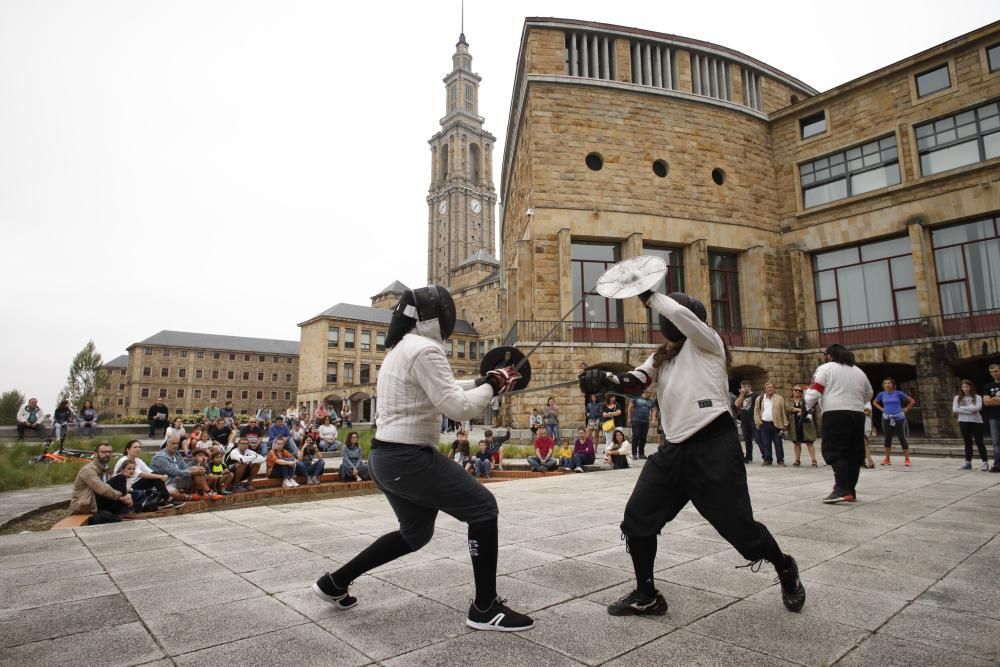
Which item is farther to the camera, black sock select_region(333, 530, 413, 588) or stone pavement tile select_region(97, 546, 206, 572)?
stone pavement tile select_region(97, 546, 206, 572)

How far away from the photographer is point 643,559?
301 cm

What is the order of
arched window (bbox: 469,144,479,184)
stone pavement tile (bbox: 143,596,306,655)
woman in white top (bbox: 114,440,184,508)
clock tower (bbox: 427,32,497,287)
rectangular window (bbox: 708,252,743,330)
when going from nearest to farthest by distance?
stone pavement tile (bbox: 143,596,306,655), woman in white top (bbox: 114,440,184,508), rectangular window (bbox: 708,252,743,330), clock tower (bbox: 427,32,497,287), arched window (bbox: 469,144,479,184)

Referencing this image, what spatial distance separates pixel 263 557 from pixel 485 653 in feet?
8.71

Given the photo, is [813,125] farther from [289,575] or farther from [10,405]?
[10,405]

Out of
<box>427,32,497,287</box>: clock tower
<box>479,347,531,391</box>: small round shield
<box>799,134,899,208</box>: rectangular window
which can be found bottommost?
<box>479,347,531,391</box>: small round shield

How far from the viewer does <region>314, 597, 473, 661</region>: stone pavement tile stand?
100 inches

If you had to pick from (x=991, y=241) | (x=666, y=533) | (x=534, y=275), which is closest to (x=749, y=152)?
(x=991, y=241)

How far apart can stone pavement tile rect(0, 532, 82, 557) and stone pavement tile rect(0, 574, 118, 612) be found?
135 centimetres

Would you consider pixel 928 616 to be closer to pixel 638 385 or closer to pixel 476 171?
pixel 638 385

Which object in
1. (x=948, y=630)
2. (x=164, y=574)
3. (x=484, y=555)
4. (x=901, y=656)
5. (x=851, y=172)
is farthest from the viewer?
(x=851, y=172)

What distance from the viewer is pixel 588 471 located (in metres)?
11.5

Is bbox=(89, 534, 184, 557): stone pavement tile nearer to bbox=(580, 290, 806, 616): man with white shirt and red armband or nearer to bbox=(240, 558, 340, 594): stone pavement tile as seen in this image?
bbox=(240, 558, 340, 594): stone pavement tile

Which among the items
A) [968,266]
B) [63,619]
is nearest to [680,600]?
[63,619]

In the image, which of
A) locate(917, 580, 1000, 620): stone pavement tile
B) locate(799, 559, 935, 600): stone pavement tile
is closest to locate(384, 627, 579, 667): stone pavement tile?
locate(799, 559, 935, 600): stone pavement tile
